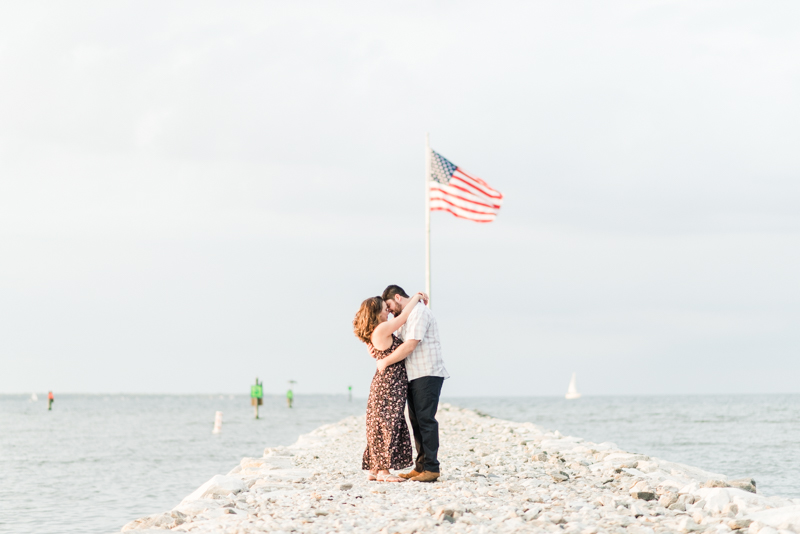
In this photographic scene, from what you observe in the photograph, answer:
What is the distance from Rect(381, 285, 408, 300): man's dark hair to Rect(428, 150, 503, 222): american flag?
27.3ft

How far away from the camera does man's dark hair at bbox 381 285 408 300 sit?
6.95 meters

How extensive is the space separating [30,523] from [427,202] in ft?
31.0

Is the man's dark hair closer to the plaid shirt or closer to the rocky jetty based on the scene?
the plaid shirt

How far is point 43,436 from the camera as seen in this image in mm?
27781

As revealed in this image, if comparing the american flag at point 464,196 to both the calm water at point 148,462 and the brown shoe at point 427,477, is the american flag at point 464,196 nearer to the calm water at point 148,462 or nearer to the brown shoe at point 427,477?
the calm water at point 148,462

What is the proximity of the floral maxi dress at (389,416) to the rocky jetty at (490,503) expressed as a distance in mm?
288

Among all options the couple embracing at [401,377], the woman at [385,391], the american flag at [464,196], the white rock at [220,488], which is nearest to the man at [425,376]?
the couple embracing at [401,377]

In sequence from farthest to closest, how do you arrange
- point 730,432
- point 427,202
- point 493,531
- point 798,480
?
point 730,432
point 427,202
point 798,480
point 493,531

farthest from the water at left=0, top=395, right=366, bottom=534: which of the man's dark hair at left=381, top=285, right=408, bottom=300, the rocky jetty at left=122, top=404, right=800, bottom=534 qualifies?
the man's dark hair at left=381, top=285, right=408, bottom=300

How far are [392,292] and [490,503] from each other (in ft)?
6.65

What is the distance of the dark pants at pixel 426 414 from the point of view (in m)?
6.98

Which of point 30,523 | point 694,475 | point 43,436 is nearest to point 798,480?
point 694,475

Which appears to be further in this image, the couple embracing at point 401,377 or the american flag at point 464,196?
the american flag at point 464,196

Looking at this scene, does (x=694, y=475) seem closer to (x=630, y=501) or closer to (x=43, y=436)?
(x=630, y=501)
